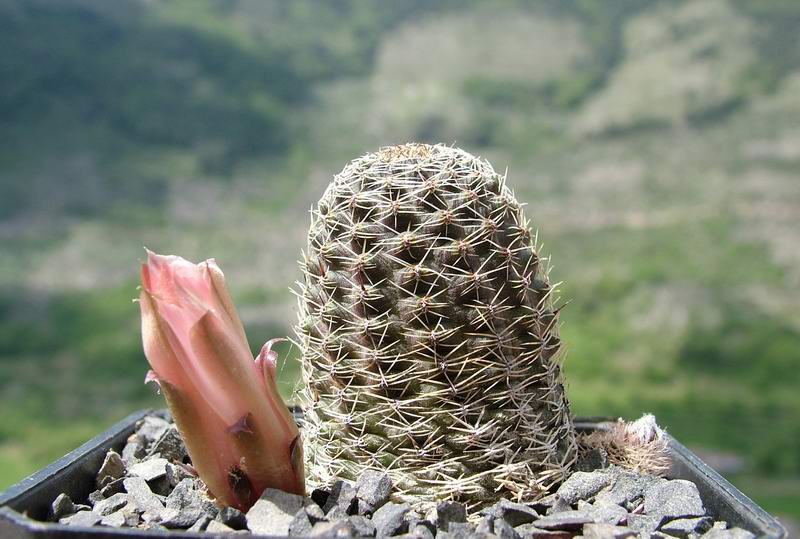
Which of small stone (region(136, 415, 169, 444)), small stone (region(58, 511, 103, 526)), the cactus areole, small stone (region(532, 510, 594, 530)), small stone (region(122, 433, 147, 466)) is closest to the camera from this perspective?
small stone (region(532, 510, 594, 530))

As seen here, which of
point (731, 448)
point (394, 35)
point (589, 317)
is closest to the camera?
point (731, 448)

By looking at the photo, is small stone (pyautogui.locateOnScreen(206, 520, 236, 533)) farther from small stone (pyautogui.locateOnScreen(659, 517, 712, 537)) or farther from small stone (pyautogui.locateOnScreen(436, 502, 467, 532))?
small stone (pyautogui.locateOnScreen(659, 517, 712, 537))

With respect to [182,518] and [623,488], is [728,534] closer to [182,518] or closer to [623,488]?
[623,488]

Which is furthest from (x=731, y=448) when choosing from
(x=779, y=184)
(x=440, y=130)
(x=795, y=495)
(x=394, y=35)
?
(x=394, y=35)

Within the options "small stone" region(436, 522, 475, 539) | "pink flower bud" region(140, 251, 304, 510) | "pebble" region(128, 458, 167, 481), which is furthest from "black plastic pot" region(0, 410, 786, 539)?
"small stone" region(436, 522, 475, 539)

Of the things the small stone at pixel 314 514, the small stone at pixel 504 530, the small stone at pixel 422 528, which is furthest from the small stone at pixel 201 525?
the small stone at pixel 504 530

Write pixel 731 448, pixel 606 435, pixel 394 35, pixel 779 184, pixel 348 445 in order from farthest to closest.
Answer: pixel 394 35
pixel 779 184
pixel 731 448
pixel 606 435
pixel 348 445

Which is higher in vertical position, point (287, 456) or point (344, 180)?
point (344, 180)

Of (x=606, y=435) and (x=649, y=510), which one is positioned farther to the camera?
(x=606, y=435)

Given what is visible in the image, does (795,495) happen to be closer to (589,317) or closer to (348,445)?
(589,317)
